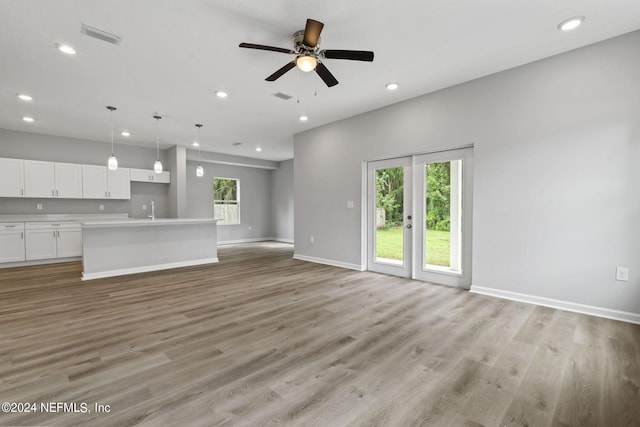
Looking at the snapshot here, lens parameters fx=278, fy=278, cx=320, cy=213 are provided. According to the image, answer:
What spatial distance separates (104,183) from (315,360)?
7242 mm

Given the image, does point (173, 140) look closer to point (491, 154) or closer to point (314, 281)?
point (314, 281)

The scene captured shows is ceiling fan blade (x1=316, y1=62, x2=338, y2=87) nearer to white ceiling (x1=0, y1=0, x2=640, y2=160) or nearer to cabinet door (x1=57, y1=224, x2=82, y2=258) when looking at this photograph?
white ceiling (x1=0, y1=0, x2=640, y2=160)

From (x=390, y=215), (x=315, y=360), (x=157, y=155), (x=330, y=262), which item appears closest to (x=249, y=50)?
(x=315, y=360)

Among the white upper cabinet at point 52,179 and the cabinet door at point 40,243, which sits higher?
the white upper cabinet at point 52,179

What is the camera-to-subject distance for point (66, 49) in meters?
3.03

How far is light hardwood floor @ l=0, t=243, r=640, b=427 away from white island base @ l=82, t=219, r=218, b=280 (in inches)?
42.4

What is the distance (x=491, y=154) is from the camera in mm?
3705

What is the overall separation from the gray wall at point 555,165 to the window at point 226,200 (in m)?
6.85

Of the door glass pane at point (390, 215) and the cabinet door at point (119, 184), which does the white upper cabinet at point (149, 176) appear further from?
the door glass pane at point (390, 215)

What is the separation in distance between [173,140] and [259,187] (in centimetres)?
367

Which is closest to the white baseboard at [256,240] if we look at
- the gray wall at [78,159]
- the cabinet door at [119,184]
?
the gray wall at [78,159]

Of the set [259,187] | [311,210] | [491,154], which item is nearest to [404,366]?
[491,154]

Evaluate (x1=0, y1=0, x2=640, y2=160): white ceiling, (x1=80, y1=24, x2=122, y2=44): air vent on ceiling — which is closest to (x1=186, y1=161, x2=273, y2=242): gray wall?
(x1=0, y1=0, x2=640, y2=160): white ceiling

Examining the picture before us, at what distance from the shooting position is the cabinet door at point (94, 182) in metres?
6.58
